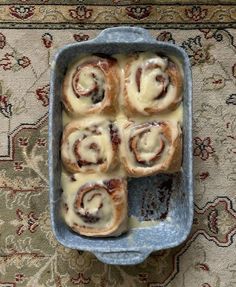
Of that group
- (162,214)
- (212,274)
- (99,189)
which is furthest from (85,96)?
(212,274)

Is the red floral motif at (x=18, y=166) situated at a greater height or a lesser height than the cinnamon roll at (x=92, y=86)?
lesser

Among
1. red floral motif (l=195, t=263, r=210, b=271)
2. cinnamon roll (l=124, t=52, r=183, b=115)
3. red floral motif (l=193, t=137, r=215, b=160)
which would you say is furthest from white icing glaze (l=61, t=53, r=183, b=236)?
red floral motif (l=195, t=263, r=210, b=271)

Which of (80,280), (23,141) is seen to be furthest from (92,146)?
(80,280)

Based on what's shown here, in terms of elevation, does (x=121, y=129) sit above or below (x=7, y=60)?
below

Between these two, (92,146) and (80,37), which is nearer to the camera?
(92,146)

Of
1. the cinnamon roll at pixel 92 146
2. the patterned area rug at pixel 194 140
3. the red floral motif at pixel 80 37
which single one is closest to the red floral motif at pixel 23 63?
the patterned area rug at pixel 194 140

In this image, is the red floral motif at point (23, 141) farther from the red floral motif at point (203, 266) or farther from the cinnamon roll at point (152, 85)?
the red floral motif at point (203, 266)

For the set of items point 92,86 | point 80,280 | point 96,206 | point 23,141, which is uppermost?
point 92,86

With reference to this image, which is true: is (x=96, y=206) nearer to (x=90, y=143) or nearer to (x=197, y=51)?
(x=90, y=143)
